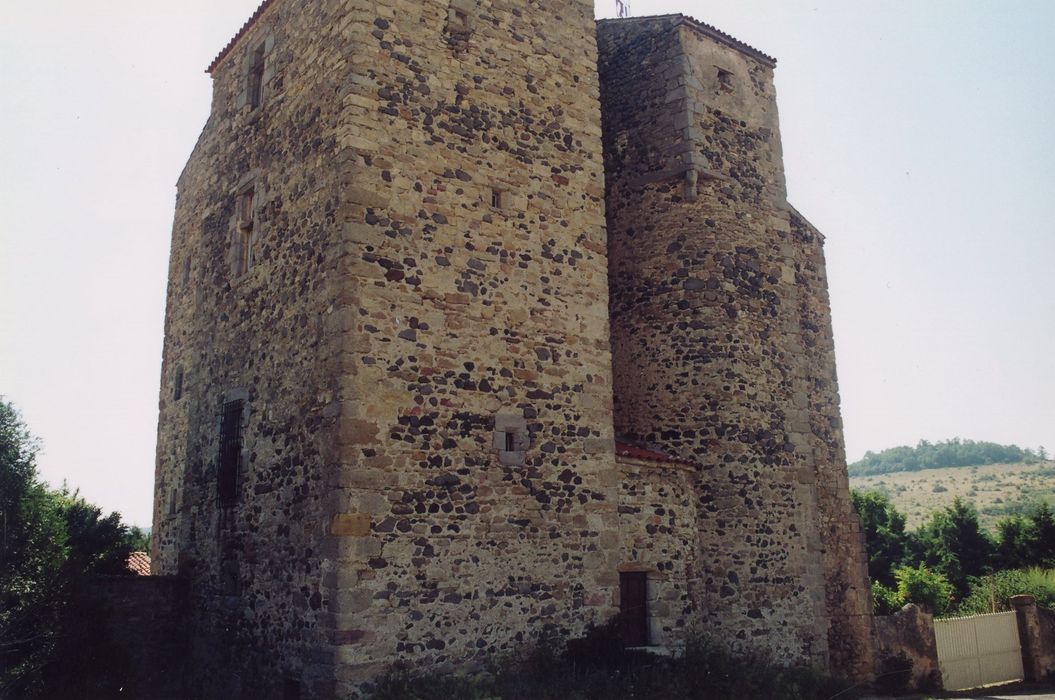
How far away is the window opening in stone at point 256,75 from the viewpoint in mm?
11875

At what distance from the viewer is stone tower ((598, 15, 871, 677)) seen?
11.9 m

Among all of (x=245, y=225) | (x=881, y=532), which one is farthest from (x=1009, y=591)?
(x=245, y=225)

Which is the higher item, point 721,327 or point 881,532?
point 721,327

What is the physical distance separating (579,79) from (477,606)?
713 cm

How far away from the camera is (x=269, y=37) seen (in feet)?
38.0

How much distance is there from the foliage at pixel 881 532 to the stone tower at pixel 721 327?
72.9ft

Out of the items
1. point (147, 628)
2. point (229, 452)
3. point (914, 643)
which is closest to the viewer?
point (229, 452)

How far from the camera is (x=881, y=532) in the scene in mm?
37375

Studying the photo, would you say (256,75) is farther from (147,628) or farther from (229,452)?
(147,628)

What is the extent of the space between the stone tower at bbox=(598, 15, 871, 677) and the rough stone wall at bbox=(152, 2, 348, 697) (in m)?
5.43

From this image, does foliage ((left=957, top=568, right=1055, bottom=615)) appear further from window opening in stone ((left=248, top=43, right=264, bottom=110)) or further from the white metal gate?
window opening in stone ((left=248, top=43, right=264, bottom=110))

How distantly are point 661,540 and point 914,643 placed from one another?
308 inches

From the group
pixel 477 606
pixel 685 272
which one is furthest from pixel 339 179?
pixel 685 272

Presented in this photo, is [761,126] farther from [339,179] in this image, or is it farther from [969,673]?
[969,673]
